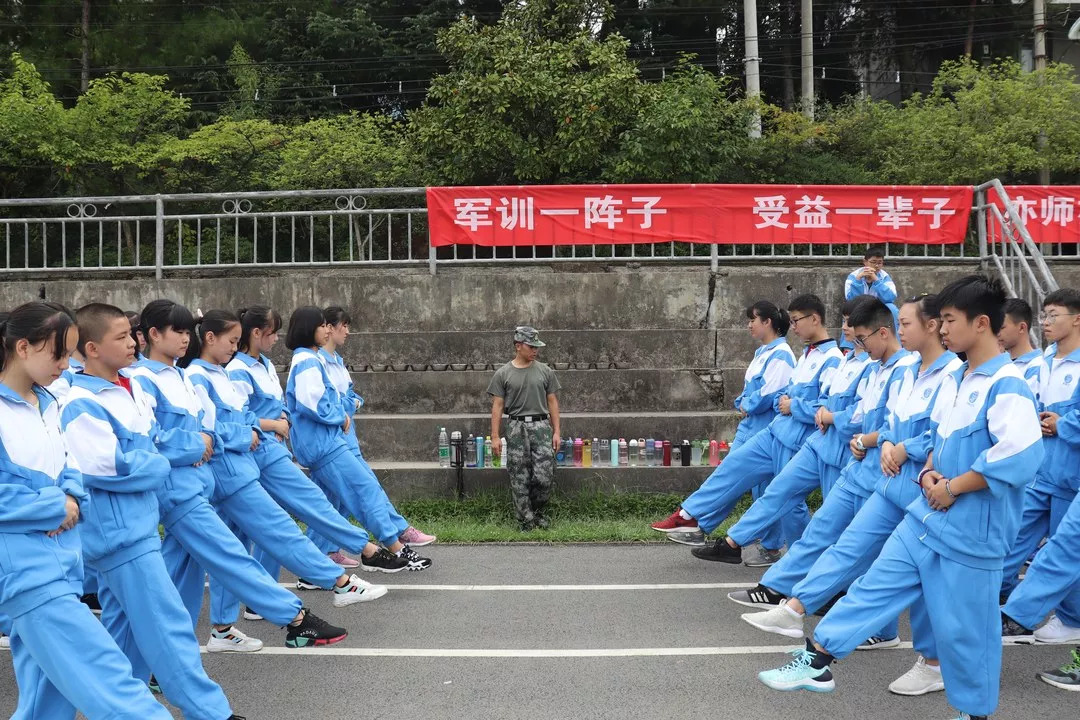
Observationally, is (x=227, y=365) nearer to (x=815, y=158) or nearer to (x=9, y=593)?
(x=9, y=593)

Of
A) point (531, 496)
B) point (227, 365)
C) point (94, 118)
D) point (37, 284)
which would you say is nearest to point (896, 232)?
point (531, 496)

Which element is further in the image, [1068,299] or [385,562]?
[385,562]

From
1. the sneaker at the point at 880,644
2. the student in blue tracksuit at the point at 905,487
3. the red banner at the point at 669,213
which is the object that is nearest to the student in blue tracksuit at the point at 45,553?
the student in blue tracksuit at the point at 905,487

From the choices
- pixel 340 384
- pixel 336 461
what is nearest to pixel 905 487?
pixel 336 461

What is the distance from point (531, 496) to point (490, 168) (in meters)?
6.72

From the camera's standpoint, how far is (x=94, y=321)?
13.1 feet

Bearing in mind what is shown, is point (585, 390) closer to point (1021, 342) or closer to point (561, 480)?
point (561, 480)

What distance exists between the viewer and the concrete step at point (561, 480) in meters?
8.73

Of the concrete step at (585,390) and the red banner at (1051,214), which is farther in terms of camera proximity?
the red banner at (1051,214)

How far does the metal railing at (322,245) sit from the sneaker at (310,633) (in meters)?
6.13

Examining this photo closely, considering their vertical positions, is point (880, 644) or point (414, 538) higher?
point (414, 538)

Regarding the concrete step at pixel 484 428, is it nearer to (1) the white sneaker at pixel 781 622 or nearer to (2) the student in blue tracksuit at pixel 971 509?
(1) the white sneaker at pixel 781 622

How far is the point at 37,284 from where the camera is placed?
11.0m

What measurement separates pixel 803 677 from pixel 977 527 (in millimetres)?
→ 1022
